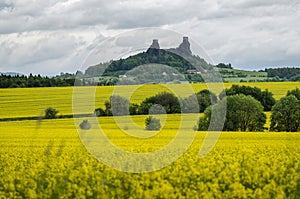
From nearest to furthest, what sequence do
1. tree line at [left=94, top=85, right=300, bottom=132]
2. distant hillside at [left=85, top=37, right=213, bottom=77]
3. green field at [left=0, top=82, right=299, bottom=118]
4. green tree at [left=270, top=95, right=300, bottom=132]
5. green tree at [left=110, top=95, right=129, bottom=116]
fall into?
1. distant hillside at [left=85, top=37, right=213, bottom=77]
2. green tree at [left=110, top=95, right=129, bottom=116]
3. tree line at [left=94, top=85, right=300, bottom=132]
4. green tree at [left=270, top=95, right=300, bottom=132]
5. green field at [left=0, top=82, right=299, bottom=118]

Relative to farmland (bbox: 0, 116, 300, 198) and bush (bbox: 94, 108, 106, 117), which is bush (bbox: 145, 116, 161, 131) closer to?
bush (bbox: 94, 108, 106, 117)

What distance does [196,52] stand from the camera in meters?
32.8

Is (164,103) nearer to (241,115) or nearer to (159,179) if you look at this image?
(241,115)

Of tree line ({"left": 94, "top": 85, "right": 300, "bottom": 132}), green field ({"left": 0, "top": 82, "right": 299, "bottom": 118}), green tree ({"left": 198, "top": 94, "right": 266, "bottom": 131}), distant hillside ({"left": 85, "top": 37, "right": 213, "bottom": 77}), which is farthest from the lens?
green field ({"left": 0, "top": 82, "right": 299, "bottom": 118})

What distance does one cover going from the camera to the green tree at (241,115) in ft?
180

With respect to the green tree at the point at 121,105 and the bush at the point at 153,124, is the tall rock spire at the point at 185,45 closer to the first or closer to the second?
the bush at the point at 153,124

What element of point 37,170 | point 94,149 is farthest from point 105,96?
point 37,170

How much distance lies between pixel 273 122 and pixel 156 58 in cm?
1450

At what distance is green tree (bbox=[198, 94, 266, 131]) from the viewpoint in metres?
55.0

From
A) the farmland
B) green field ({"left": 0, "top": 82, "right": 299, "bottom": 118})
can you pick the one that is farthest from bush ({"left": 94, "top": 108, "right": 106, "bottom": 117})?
the farmland

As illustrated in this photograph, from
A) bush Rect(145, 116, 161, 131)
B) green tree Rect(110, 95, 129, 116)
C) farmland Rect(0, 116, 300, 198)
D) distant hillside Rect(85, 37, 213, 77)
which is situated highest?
distant hillside Rect(85, 37, 213, 77)

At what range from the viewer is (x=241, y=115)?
5631 centimetres

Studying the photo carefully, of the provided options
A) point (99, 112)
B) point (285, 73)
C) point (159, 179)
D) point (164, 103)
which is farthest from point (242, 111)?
point (285, 73)

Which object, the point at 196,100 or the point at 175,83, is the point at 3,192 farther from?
the point at 196,100
